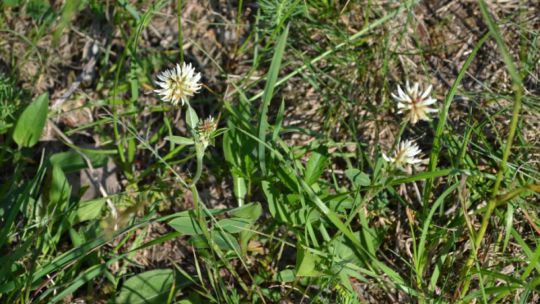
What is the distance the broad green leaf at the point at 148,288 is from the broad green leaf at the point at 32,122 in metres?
0.79

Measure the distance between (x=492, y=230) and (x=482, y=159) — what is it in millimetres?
307

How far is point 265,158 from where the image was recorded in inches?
91.4

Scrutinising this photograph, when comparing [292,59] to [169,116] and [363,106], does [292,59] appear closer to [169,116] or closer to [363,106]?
[363,106]

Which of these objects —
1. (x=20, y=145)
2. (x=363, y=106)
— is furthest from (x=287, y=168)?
(x=20, y=145)

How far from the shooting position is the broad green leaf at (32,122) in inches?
103

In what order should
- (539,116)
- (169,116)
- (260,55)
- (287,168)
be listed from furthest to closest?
(169,116) → (260,55) → (539,116) → (287,168)

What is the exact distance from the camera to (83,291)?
8.15 ft

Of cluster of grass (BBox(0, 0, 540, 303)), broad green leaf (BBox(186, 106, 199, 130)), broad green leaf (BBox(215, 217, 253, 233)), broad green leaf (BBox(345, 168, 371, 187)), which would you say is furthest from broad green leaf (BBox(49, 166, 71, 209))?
broad green leaf (BBox(345, 168, 371, 187))

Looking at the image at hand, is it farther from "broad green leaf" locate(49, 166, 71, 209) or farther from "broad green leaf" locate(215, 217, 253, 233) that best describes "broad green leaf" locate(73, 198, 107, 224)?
"broad green leaf" locate(215, 217, 253, 233)

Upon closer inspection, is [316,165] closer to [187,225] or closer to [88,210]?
[187,225]

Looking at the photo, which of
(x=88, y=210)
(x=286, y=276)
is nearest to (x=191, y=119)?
(x=286, y=276)

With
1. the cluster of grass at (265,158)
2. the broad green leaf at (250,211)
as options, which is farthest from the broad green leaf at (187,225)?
the broad green leaf at (250,211)

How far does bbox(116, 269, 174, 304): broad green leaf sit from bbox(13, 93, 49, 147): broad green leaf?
0.79m

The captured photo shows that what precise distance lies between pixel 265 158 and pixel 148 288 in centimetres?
69
